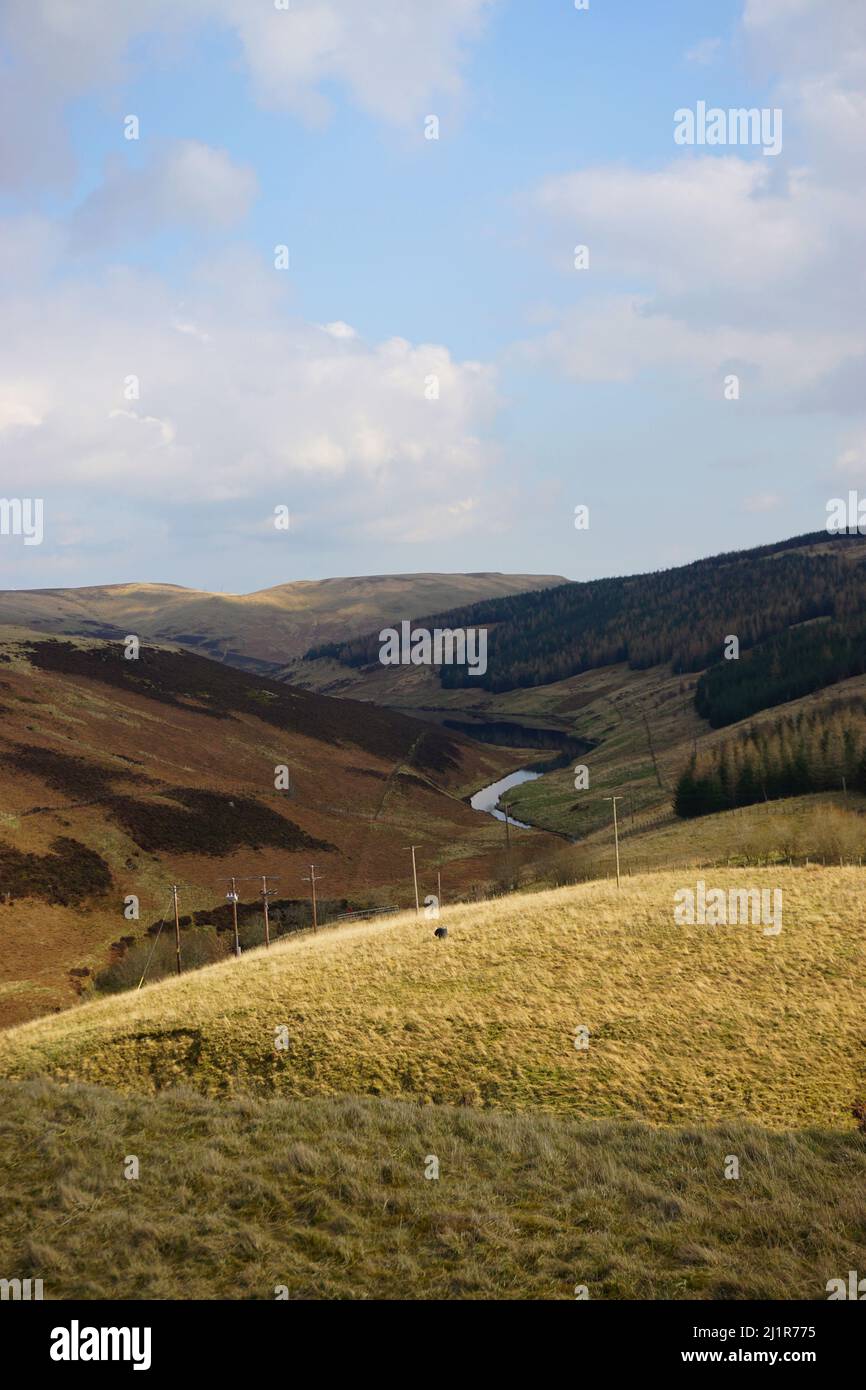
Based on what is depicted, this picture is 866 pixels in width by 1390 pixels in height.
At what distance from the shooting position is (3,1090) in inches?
989

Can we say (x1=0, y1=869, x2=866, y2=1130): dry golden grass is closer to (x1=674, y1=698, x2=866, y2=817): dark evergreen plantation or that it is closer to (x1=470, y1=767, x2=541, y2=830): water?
(x1=674, y1=698, x2=866, y2=817): dark evergreen plantation

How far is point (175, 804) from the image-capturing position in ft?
315

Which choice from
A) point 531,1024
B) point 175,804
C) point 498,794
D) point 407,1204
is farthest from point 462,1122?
point 498,794

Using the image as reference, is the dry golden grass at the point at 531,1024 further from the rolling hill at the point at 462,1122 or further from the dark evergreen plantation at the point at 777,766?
the dark evergreen plantation at the point at 777,766

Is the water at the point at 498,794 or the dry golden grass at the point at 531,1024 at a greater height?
the water at the point at 498,794

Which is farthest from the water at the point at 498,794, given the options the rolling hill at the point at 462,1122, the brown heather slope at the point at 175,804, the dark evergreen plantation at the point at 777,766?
the rolling hill at the point at 462,1122

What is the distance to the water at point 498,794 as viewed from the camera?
A: 129m

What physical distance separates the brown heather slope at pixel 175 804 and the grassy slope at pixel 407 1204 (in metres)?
37.6

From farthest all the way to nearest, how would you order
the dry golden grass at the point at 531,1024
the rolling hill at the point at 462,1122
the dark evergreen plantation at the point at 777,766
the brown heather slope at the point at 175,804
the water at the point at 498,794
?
1. the water at the point at 498,794
2. the dark evergreen plantation at the point at 777,766
3. the brown heather slope at the point at 175,804
4. the dry golden grass at the point at 531,1024
5. the rolling hill at the point at 462,1122

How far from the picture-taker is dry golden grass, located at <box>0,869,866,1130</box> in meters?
25.2

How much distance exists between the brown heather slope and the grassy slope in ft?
123

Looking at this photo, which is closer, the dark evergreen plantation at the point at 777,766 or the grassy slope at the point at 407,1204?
the grassy slope at the point at 407,1204
